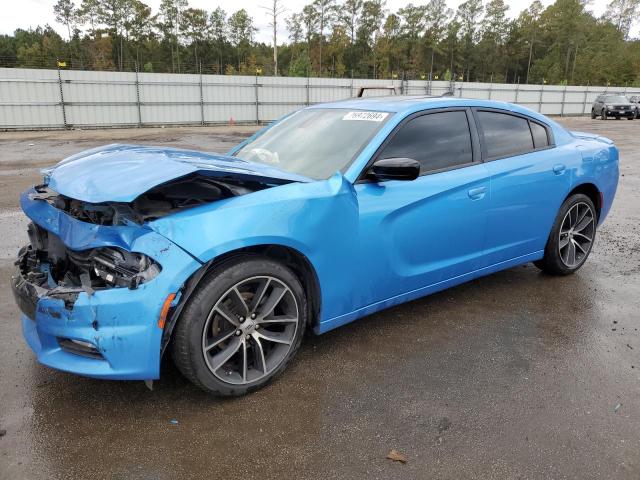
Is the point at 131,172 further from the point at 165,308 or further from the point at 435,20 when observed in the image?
the point at 435,20

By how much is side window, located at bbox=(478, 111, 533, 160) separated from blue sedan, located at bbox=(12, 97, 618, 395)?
0.02m

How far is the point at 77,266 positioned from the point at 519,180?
3.17 metres

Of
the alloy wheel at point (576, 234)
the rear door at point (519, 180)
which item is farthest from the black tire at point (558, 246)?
the rear door at point (519, 180)

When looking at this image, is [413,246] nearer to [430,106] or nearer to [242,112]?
[430,106]

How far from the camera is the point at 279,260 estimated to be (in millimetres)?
2854

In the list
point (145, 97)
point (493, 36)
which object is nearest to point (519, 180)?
point (145, 97)

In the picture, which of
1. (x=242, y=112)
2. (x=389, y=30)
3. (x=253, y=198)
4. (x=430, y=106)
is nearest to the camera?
(x=253, y=198)

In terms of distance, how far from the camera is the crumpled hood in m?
2.46

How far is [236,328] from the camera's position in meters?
2.69

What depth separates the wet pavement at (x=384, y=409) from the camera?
227 centimetres

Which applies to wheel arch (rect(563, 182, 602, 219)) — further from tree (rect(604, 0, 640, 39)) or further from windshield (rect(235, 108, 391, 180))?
tree (rect(604, 0, 640, 39))

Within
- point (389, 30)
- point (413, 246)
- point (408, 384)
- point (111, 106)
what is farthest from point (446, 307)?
point (389, 30)

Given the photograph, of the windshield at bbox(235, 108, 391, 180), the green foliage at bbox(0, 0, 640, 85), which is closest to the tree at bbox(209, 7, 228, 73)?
the green foliage at bbox(0, 0, 640, 85)

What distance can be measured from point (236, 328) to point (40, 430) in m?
1.06
